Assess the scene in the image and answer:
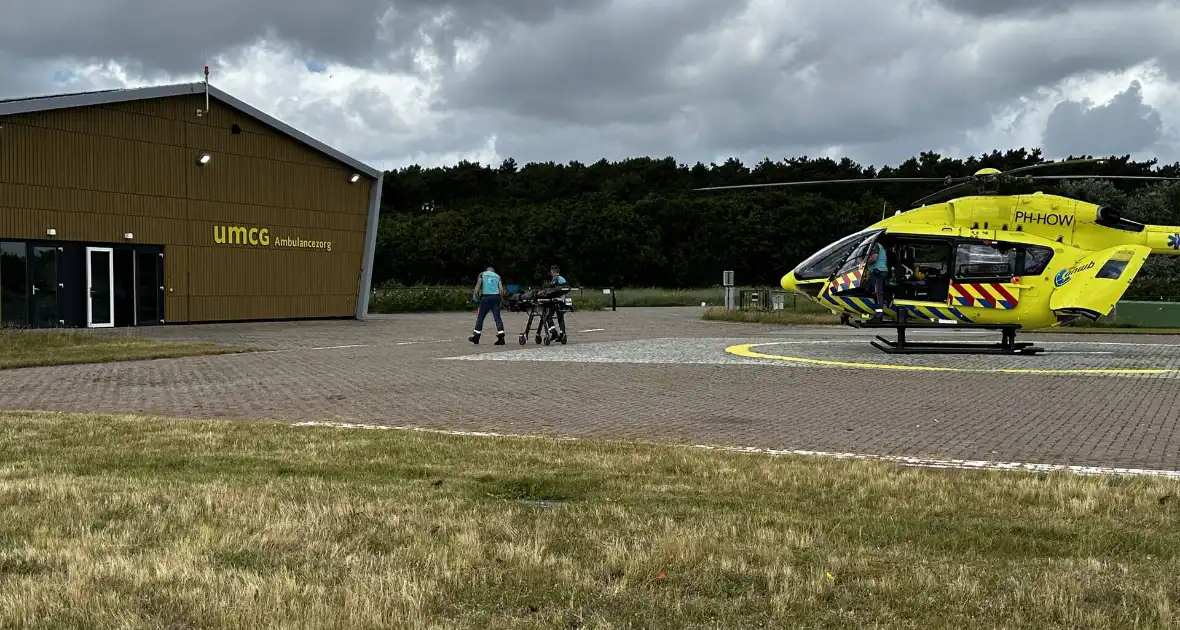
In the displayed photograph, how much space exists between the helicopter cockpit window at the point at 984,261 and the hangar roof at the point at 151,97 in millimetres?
21824

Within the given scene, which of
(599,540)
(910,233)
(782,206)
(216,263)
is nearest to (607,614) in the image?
(599,540)

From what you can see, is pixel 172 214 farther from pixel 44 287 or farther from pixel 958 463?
pixel 958 463

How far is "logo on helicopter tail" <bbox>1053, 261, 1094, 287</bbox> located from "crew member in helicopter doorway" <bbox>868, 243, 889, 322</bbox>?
295 cm

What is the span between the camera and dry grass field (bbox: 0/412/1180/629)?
354cm

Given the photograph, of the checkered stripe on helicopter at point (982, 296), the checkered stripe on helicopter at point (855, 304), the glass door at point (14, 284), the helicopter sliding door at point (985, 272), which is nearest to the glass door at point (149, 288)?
the glass door at point (14, 284)

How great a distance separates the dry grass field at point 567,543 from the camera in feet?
11.6

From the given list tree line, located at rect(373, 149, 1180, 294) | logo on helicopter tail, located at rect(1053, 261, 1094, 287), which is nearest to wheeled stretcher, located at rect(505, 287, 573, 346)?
logo on helicopter tail, located at rect(1053, 261, 1094, 287)

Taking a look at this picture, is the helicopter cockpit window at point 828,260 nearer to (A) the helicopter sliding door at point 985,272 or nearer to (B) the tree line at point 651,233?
(A) the helicopter sliding door at point 985,272

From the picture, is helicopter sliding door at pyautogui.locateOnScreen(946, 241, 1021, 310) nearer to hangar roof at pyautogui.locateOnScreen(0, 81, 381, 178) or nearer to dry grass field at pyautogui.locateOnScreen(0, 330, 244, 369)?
dry grass field at pyautogui.locateOnScreen(0, 330, 244, 369)

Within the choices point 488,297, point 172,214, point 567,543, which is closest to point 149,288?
point 172,214

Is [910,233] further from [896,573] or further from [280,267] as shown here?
[280,267]

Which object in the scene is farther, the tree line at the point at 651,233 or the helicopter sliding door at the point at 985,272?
the tree line at the point at 651,233

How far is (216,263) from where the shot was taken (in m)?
29.6

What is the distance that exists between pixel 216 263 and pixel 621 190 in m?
76.2
